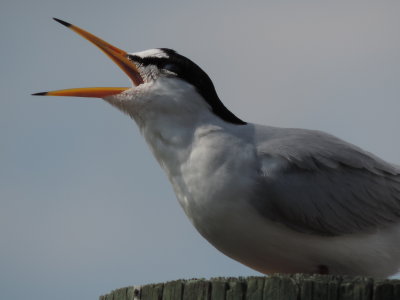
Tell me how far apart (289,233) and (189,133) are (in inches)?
52.8

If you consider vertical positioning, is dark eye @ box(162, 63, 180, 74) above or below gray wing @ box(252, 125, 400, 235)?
above

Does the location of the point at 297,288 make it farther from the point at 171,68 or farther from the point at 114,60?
the point at 114,60

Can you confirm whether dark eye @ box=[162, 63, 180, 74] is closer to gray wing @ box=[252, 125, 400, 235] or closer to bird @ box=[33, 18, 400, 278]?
bird @ box=[33, 18, 400, 278]

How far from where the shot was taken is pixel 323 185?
23.4 feet

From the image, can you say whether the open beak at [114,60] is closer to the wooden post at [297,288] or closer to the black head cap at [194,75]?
the black head cap at [194,75]

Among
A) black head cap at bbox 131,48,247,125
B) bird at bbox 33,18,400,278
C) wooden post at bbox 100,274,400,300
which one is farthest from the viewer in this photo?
black head cap at bbox 131,48,247,125

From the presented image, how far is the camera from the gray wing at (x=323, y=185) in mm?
6781

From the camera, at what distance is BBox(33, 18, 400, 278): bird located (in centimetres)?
669

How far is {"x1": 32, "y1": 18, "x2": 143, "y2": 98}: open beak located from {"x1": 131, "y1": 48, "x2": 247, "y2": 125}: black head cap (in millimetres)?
256

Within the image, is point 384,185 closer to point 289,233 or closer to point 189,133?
point 289,233

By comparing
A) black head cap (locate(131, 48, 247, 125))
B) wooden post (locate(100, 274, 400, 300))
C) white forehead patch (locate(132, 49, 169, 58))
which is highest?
white forehead patch (locate(132, 49, 169, 58))

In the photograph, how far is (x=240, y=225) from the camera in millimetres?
6609

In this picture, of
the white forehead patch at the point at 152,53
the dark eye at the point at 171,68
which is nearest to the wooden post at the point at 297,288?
the dark eye at the point at 171,68

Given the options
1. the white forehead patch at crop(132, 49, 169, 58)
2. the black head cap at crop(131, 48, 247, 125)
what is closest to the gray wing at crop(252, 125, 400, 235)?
the black head cap at crop(131, 48, 247, 125)
